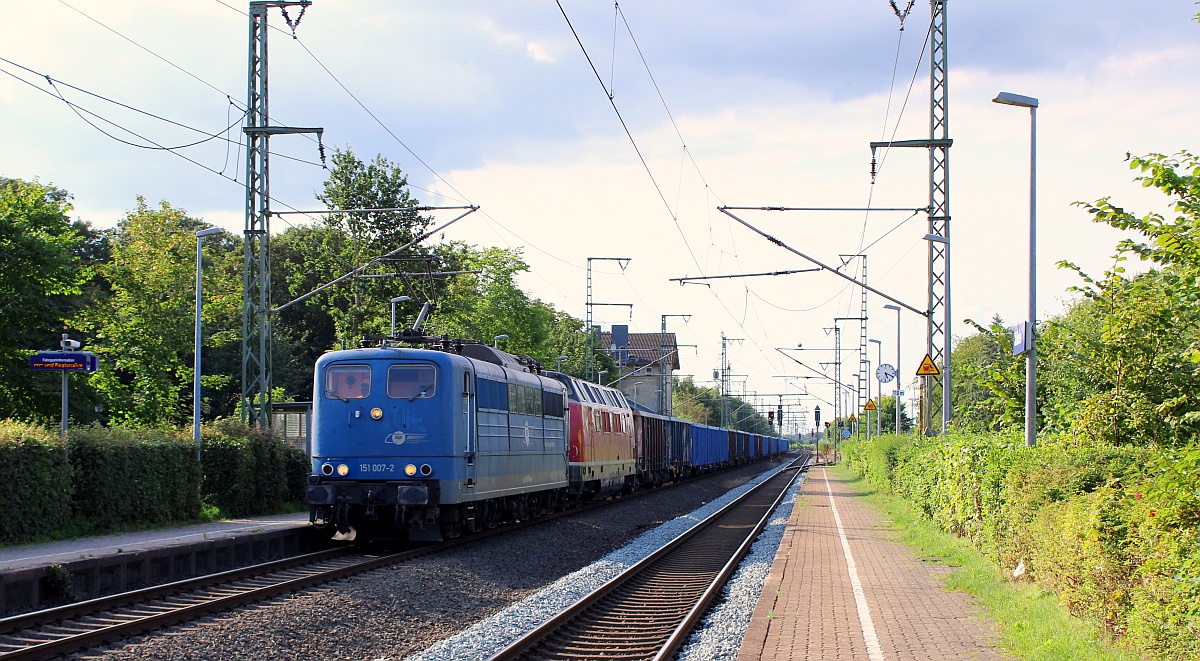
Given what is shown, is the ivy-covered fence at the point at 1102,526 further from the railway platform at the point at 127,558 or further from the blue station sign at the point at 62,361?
the blue station sign at the point at 62,361

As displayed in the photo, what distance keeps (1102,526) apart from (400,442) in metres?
10.8

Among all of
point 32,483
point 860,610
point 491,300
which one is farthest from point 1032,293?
point 491,300

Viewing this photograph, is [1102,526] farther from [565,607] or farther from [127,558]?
[127,558]

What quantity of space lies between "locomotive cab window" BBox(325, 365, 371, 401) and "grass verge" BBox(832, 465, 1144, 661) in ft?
29.9

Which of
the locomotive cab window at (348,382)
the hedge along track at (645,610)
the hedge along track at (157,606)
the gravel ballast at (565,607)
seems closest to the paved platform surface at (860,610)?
the gravel ballast at (565,607)

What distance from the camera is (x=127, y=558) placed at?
12.9 m

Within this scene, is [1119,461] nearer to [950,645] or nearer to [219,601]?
[950,645]

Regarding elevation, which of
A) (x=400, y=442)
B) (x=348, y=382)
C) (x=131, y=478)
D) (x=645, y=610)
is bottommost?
(x=645, y=610)

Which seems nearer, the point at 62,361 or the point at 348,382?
the point at 348,382

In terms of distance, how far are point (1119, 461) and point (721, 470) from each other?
54.7 meters

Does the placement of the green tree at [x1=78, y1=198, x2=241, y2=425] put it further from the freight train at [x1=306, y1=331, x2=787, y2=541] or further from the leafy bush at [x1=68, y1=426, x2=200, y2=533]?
the freight train at [x1=306, y1=331, x2=787, y2=541]

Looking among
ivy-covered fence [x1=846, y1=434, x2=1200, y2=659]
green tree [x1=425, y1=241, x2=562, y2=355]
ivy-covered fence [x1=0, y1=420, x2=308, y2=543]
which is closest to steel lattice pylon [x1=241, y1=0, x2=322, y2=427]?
ivy-covered fence [x1=0, y1=420, x2=308, y2=543]

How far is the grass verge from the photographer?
8161 mm

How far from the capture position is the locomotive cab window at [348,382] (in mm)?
16859
